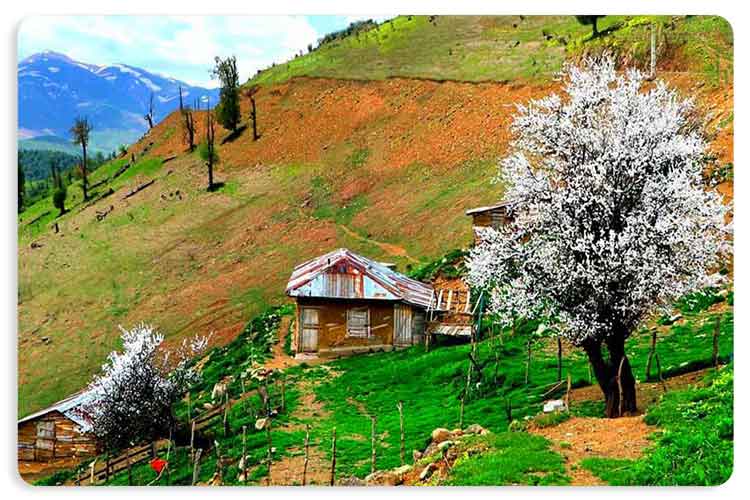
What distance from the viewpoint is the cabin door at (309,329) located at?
11913 mm

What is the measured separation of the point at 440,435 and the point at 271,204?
6.15 m

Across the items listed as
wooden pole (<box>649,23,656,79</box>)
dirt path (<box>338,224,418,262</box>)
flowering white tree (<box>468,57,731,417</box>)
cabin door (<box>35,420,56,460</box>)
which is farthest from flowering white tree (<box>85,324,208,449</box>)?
wooden pole (<box>649,23,656,79</box>)

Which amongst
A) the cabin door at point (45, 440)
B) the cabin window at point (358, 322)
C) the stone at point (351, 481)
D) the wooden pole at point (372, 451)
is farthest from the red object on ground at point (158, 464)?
the cabin window at point (358, 322)

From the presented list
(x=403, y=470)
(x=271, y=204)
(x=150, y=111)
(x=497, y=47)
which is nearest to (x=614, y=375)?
(x=403, y=470)

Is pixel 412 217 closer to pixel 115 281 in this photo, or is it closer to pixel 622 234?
pixel 115 281

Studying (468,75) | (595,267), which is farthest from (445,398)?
(468,75)

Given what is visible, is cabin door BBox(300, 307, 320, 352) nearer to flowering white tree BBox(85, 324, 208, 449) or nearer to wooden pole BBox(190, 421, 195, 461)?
flowering white tree BBox(85, 324, 208, 449)

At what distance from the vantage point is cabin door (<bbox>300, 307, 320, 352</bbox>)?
11.9 meters

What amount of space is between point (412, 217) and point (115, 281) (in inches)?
205

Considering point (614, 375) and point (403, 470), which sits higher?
point (614, 375)

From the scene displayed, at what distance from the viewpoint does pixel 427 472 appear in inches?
304

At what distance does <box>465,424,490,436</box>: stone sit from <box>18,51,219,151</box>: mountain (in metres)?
5.35

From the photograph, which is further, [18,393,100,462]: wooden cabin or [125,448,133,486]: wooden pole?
[18,393,100,462]: wooden cabin

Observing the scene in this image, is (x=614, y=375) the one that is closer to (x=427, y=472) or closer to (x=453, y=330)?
(x=427, y=472)
